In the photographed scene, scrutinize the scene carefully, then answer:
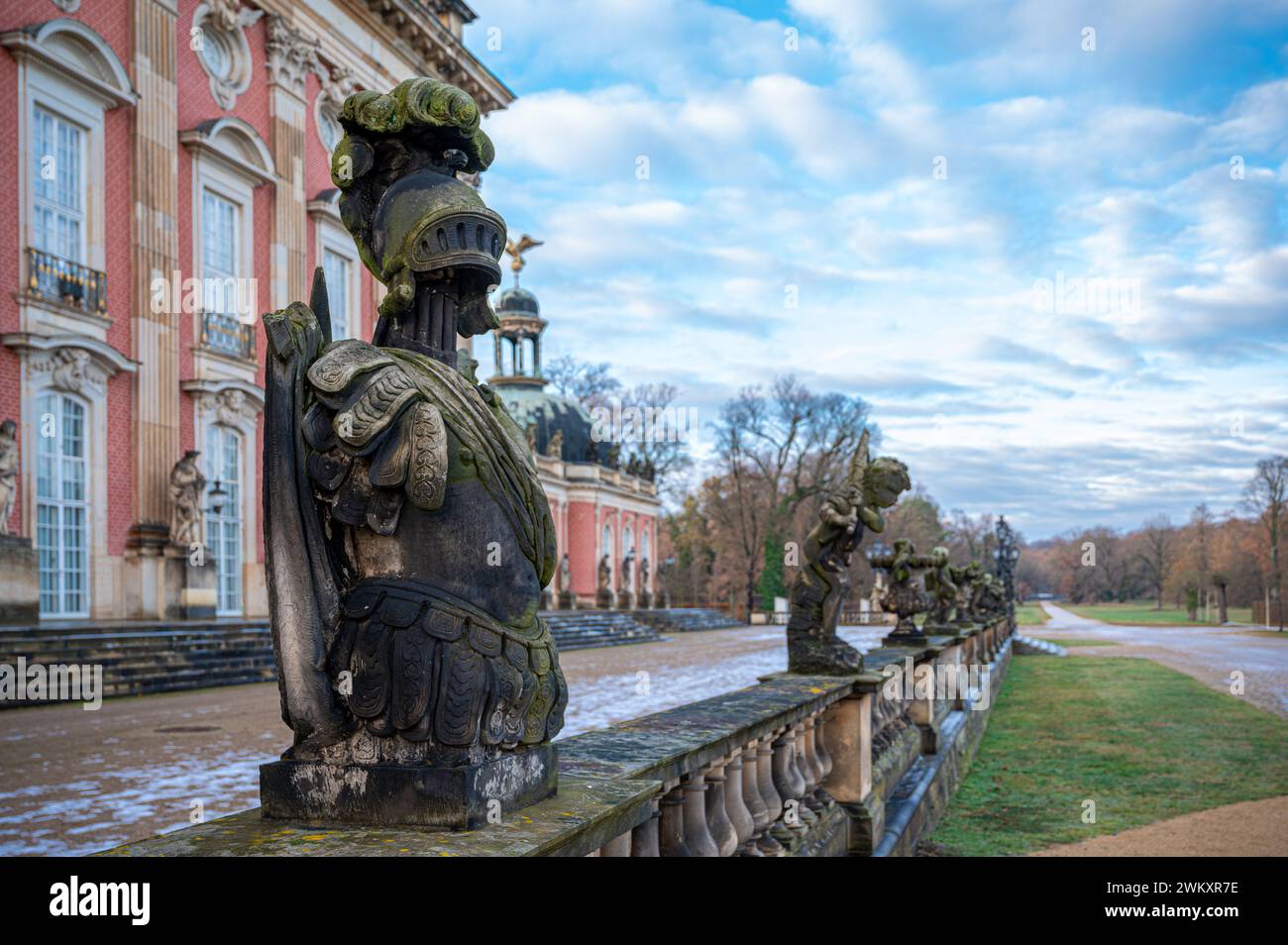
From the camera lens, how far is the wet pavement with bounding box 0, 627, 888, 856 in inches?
275

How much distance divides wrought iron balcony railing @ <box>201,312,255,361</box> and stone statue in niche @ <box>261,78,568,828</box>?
74.4 ft

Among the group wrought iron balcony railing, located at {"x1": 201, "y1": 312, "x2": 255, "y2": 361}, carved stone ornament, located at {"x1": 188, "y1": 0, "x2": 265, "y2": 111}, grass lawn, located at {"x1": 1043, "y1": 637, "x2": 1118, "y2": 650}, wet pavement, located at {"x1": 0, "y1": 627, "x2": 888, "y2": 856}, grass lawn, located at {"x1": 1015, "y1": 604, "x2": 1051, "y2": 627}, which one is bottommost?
grass lawn, located at {"x1": 1015, "y1": 604, "x2": 1051, "y2": 627}

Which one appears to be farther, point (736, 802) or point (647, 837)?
point (736, 802)

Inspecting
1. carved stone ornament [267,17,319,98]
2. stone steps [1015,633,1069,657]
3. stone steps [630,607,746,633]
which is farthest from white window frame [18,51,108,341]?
stone steps [630,607,746,633]

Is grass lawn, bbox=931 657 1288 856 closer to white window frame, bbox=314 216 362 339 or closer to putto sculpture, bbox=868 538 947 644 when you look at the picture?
putto sculpture, bbox=868 538 947 644

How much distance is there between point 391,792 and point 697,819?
4.63ft

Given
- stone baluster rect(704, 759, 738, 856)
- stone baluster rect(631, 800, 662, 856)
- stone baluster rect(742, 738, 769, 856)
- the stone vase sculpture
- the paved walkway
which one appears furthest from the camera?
the paved walkway

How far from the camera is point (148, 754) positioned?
392 inches

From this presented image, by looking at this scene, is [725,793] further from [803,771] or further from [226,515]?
[226,515]

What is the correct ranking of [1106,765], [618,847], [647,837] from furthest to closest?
[1106,765], [647,837], [618,847]

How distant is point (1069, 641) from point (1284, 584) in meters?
28.5

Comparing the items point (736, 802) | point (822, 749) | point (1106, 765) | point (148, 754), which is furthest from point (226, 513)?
point (736, 802)

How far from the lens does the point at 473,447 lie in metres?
2.73
